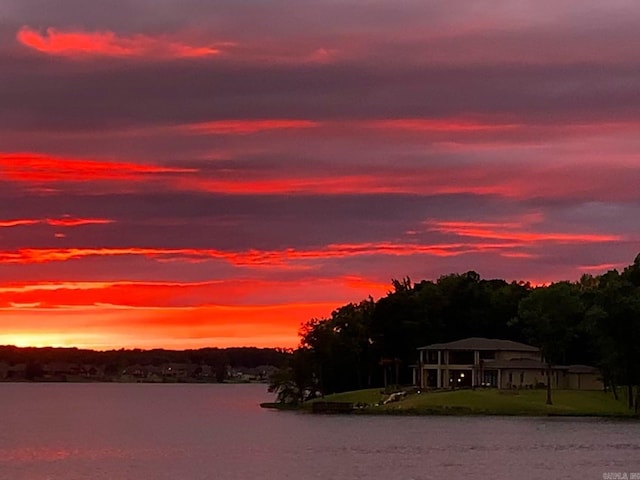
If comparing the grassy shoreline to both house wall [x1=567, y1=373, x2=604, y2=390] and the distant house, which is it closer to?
house wall [x1=567, y1=373, x2=604, y2=390]

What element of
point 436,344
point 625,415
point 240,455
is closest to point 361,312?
point 436,344

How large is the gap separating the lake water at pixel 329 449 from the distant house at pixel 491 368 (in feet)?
83.9

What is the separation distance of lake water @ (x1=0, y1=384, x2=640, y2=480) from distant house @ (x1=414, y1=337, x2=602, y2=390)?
83.9 feet

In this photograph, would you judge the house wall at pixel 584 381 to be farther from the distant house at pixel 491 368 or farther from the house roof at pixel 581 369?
the house roof at pixel 581 369

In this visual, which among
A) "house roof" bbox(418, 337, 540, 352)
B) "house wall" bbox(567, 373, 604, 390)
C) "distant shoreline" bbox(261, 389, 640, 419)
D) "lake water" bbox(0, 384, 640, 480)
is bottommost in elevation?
"lake water" bbox(0, 384, 640, 480)

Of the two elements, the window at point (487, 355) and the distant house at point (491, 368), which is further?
the window at point (487, 355)

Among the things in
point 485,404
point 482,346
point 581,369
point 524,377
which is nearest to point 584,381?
point 581,369

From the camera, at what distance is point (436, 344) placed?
16925 cm

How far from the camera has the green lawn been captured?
435 feet

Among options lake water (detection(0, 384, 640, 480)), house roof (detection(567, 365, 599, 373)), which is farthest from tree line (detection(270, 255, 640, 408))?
lake water (detection(0, 384, 640, 480))

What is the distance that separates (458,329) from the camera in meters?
183

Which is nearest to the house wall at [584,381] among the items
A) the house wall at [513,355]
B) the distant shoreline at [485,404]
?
the distant shoreline at [485,404]

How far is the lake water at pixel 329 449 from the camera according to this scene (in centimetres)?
7556

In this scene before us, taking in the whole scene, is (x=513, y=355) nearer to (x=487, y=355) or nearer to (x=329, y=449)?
(x=487, y=355)
